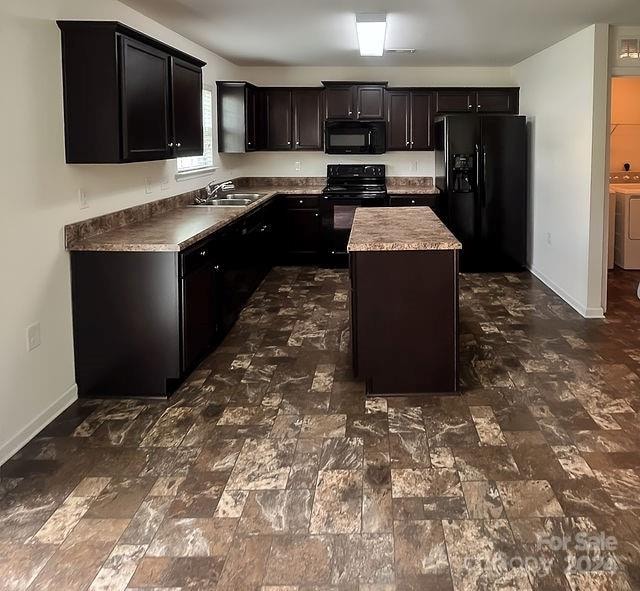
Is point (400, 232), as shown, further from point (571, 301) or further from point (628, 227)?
point (628, 227)

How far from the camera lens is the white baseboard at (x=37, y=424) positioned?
321 cm

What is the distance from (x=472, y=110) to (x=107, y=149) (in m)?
5.34

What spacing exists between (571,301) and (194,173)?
3546 mm

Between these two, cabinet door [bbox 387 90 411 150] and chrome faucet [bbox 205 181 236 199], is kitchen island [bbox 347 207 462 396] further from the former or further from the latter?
cabinet door [bbox 387 90 411 150]

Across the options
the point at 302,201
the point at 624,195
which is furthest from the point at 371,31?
the point at 624,195

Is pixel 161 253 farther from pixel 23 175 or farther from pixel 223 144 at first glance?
pixel 223 144

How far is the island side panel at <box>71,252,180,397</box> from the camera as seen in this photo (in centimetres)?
389

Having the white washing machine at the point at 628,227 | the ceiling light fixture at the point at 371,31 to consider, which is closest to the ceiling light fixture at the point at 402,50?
the ceiling light fixture at the point at 371,31

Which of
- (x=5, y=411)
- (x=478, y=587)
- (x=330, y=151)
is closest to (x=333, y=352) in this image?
(x=5, y=411)

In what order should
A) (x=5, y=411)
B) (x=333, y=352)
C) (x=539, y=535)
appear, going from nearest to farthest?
(x=539, y=535), (x=5, y=411), (x=333, y=352)

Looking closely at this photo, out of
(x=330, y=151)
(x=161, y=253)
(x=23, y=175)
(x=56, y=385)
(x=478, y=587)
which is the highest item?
(x=330, y=151)

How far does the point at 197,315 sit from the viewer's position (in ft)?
14.3

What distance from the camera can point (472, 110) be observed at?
8047mm

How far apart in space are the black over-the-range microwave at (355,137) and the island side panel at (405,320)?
446 centimetres
